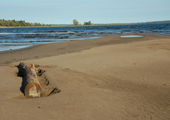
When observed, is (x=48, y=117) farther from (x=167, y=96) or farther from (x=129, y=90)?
(x=167, y=96)

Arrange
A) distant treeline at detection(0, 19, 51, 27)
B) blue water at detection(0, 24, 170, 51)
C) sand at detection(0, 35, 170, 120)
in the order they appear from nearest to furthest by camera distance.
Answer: sand at detection(0, 35, 170, 120) → blue water at detection(0, 24, 170, 51) → distant treeline at detection(0, 19, 51, 27)

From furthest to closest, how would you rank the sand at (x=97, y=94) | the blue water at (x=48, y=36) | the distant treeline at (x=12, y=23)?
the distant treeline at (x=12, y=23)
the blue water at (x=48, y=36)
the sand at (x=97, y=94)

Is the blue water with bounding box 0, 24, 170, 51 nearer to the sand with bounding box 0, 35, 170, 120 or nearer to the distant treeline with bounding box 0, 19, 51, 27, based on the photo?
the sand with bounding box 0, 35, 170, 120

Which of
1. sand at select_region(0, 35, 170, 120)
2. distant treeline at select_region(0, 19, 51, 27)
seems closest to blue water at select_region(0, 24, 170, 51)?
sand at select_region(0, 35, 170, 120)

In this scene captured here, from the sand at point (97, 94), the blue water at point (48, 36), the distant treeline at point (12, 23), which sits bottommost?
the blue water at point (48, 36)

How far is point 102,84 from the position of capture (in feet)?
20.5

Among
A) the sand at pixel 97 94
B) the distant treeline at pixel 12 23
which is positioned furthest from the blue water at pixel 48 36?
the distant treeline at pixel 12 23

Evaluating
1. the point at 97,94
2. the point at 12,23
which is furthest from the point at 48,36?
the point at 12,23

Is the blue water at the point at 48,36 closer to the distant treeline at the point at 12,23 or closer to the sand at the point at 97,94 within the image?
the sand at the point at 97,94

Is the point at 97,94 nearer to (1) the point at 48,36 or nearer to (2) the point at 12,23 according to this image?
(1) the point at 48,36

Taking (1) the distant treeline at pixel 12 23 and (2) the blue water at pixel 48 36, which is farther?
(1) the distant treeline at pixel 12 23

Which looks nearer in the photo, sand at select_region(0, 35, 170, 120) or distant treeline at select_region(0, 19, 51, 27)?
sand at select_region(0, 35, 170, 120)

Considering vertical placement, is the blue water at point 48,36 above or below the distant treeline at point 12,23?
below

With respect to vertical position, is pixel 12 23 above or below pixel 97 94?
above
